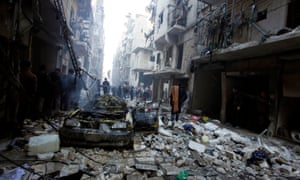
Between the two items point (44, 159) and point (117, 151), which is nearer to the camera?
point (44, 159)

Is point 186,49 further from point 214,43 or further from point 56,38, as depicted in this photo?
point 56,38

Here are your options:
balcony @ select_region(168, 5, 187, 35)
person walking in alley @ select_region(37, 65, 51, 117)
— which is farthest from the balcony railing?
person walking in alley @ select_region(37, 65, 51, 117)

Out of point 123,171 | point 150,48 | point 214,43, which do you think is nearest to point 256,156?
point 123,171

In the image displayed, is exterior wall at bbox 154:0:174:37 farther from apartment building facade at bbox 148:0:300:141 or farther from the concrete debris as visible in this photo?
the concrete debris

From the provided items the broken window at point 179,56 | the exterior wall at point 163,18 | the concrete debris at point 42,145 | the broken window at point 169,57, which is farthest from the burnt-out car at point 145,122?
the exterior wall at point 163,18

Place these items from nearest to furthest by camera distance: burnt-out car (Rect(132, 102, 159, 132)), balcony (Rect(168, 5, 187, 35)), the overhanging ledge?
the overhanging ledge → burnt-out car (Rect(132, 102, 159, 132)) → balcony (Rect(168, 5, 187, 35))

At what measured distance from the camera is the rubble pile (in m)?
3.12

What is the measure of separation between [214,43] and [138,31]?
81.9 ft

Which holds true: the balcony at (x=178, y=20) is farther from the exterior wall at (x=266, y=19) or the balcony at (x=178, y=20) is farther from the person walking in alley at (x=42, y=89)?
the person walking in alley at (x=42, y=89)

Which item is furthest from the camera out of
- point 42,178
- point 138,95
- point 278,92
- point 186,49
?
point 138,95

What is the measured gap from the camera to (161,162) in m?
3.89

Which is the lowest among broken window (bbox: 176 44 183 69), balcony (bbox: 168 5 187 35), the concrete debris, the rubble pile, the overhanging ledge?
the rubble pile

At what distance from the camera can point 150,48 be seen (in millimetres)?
27203

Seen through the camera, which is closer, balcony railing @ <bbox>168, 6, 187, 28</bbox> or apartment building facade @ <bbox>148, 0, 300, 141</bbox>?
apartment building facade @ <bbox>148, 0, 300, 141</bbox>
